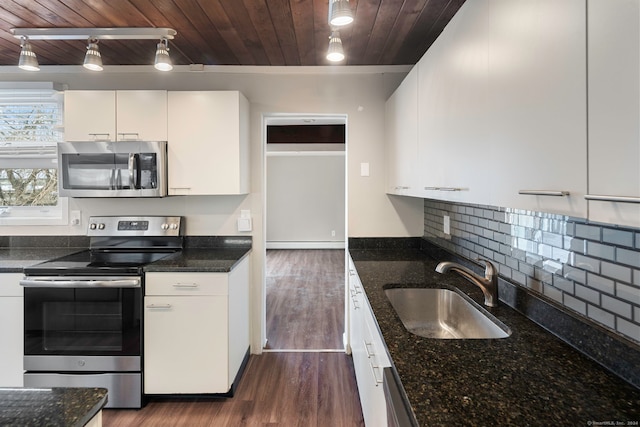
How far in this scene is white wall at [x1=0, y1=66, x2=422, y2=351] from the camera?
2.69 m

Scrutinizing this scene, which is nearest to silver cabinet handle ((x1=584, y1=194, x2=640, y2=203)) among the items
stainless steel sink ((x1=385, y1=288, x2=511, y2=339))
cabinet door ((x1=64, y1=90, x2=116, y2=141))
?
stainless steel sink ((x1=385, y1=288, x2=511, y2=339))

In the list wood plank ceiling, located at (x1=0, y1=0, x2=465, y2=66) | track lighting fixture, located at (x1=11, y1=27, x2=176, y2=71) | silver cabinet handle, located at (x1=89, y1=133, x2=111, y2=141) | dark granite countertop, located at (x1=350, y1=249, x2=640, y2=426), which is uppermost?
wood plank ceiling, located at (x1=0, y1=0, x2=465, y2=66)

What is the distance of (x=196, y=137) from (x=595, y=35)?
88.2 inches

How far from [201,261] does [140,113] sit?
1144 mm

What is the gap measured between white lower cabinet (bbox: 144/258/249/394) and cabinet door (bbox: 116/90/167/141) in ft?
3.38

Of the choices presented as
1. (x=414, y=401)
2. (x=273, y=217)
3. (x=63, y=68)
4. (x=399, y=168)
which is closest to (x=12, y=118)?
(x=63, y=68)

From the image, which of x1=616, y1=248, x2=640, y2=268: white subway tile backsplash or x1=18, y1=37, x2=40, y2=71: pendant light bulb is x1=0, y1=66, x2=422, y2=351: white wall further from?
x1=616, y1=248, x2=640, y2=268: white subway tile backsplash

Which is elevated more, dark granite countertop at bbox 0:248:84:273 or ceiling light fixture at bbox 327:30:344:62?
ceiling light fixture at bbox 327:30:344:62

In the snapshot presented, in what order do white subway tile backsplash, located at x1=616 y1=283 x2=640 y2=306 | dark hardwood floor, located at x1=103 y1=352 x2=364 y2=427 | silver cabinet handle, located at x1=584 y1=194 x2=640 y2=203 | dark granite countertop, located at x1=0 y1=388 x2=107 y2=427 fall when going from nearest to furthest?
silver cabinet handle, located at x1=584 y1=194 x2=640 y2=203, dark granite countertop, located at x1=0 y1=388 x2=107 y2=427, white subway tile backsplash, located at x1=616 y1=283 x2=640 y2=306, dark hardwood floor, located at x1=103 y1=352 x2=364 y2=427

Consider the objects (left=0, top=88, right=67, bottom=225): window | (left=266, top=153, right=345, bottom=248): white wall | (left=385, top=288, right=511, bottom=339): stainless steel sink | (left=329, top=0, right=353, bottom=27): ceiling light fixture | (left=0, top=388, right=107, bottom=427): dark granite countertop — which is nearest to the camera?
(left=0, top=388, right=107, bottom=427): dark granite countertop

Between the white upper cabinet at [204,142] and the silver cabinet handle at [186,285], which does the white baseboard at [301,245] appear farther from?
the silver cabinet handle at [186,285]

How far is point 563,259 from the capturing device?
1.12 m

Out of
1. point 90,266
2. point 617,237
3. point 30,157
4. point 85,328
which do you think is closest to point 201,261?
point 90,266

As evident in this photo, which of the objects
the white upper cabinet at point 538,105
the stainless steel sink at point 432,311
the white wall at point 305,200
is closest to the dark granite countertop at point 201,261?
the stainless steel sink at point 432,311
